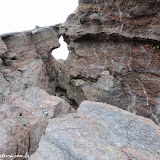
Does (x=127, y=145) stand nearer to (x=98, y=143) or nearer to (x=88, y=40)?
(x=98, y=143)

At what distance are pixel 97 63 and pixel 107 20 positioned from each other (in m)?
2.57

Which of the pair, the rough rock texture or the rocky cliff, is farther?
the rocky cliff

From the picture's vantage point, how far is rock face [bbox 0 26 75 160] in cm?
500

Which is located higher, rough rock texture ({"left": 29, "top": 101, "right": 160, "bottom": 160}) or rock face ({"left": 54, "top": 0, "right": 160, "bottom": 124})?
Result: rock face ({"left": 54, "top": 0, "right": 160, "bottom": 124})

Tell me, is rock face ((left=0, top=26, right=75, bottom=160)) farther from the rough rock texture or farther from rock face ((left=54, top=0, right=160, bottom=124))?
rock face ((left=54, top=0, right=160, bottom=124))

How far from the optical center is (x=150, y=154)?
3658mm

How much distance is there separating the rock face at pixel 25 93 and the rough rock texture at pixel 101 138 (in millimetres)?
1124

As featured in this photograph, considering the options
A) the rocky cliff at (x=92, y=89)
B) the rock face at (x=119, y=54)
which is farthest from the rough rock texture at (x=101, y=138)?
the rock face at (x=119, y=54)

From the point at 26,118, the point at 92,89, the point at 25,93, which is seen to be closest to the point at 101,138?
the point at 26,118

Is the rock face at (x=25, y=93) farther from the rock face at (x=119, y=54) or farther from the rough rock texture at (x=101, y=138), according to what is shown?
the rock face at (x=119, y=54)

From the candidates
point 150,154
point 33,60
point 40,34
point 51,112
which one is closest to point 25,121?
point 51,112

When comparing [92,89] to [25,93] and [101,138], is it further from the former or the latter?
[101,138]

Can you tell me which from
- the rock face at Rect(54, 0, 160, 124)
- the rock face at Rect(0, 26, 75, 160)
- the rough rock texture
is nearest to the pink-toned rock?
the rock face at Rect(0, 26, 75, 160)

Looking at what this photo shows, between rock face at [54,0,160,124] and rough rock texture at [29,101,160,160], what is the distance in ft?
10.7
